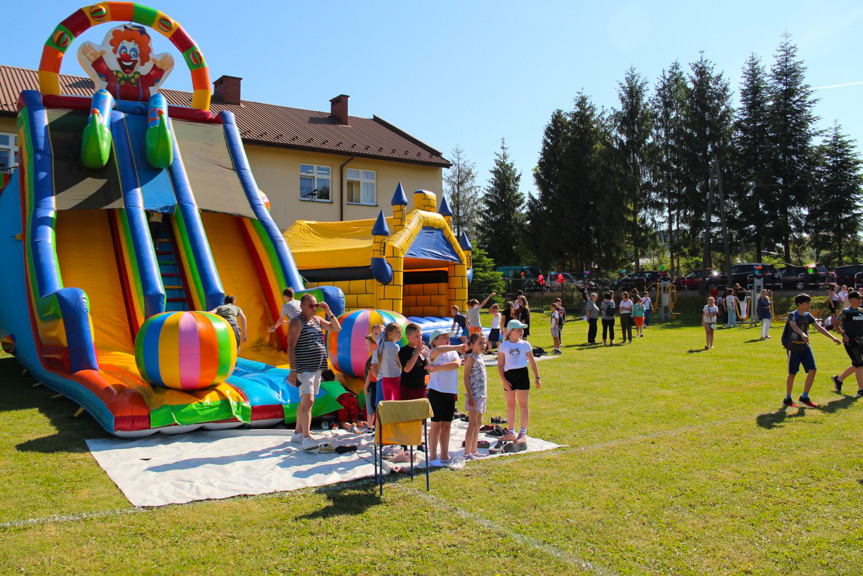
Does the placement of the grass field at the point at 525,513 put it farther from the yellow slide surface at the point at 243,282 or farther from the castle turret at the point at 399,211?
the castle turret at the point at 399,211

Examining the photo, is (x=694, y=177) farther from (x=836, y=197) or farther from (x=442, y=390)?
(x=442, y=390)

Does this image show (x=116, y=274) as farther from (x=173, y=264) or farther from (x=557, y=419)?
(x=557, y=419)

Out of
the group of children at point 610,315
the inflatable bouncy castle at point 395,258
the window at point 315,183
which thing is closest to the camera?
the inflatable bouncy castle at point 395,258

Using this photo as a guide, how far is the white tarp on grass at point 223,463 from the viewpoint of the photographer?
18.9 feet

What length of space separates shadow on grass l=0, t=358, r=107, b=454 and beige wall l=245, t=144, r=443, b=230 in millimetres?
13142

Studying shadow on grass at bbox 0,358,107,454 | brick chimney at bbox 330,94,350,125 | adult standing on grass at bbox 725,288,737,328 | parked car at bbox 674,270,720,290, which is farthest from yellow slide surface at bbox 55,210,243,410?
parked car at bbox 674,270,720,290

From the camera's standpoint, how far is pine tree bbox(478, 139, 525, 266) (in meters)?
47.4

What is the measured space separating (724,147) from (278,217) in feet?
94.4

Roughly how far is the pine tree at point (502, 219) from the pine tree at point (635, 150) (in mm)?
9002

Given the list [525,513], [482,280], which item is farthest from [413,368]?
[482,280]

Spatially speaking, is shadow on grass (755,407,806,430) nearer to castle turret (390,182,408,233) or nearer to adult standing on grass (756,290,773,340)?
castle turret (390,182,408,233)

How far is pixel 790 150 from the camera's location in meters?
36.7

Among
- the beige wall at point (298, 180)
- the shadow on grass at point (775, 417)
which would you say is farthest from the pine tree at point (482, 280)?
the shadow on grass at point (775, 417)

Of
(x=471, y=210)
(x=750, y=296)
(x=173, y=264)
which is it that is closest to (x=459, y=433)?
(x=173, y=264)
